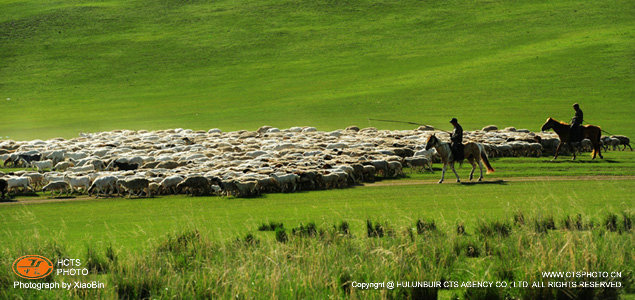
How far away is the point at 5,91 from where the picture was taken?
62.8 m

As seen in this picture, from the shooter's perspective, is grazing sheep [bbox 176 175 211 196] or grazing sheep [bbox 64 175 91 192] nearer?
grazing sheep [bbox 176 175 211 196]

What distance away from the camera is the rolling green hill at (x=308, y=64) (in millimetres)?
46188

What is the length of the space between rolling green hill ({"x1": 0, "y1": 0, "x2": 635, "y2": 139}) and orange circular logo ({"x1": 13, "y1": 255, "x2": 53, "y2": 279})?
31.8m

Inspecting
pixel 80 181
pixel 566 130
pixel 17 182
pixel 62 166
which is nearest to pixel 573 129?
pixel 566 130

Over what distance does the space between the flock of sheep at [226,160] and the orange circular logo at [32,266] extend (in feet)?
30.3

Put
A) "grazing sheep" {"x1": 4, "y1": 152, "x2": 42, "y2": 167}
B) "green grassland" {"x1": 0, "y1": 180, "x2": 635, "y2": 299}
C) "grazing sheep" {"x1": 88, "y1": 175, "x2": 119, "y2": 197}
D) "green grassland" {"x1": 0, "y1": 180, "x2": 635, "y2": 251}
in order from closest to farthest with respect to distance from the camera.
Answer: "green grassland" {"x1": 0, "y1": 180, "x2": 635, "y2": 299}
"green grassland" {"x1": 0, "y1": 180, "x2": 635, "y2": 251}
"grazing sheep" {"x1": 88, "y1": 175, "x2": 119, "y2": 197}
"grazing sheep" {"x1": 4, "y1": 152, "x2": 42, "y2": 167}

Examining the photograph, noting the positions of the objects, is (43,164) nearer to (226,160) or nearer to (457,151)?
(226,160)

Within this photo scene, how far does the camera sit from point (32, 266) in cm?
978

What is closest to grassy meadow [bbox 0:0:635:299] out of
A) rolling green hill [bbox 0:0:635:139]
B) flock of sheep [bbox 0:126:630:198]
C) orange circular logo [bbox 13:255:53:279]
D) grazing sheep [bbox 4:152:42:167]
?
orange circular logo [bbox 13:255:53:279]

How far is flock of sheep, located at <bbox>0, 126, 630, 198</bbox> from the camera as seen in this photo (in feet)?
65.7

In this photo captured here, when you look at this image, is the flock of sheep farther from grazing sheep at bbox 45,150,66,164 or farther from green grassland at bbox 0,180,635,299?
green grassland at bbox 0,180,635,299

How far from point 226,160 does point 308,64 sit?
132ft

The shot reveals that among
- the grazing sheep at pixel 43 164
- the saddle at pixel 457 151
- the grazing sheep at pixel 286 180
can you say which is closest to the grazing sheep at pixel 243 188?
the grazing sheep at pixel 286 180

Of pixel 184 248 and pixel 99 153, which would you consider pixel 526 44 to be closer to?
pixel 99 153
